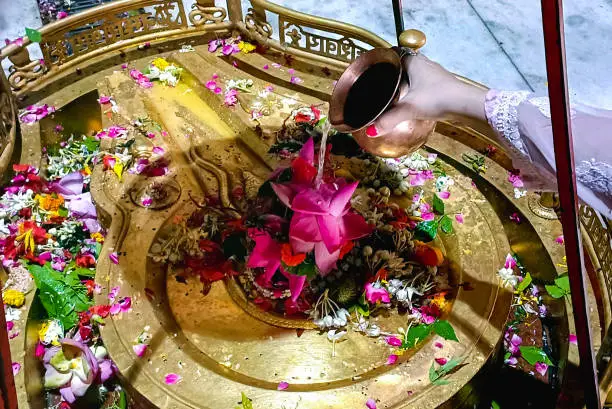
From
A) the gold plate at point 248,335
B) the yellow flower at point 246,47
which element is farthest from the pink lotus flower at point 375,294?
the yellow flower at point 246,47

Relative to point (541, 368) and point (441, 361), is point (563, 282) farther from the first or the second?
point (441, 361)

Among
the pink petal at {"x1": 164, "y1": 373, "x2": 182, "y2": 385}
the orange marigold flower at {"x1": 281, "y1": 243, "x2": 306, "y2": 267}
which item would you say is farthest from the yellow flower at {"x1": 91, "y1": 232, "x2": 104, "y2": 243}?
the orange marigold flower at {"x1": 281, "y1": 243, "x2": 306, "y2": 267}

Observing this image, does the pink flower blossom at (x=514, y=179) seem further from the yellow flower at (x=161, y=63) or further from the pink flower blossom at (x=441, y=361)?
the yellow flower at (x=161, y=63)

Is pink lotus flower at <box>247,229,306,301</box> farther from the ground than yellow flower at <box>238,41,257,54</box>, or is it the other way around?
yellow flower at <box>238,41,257,54</box>

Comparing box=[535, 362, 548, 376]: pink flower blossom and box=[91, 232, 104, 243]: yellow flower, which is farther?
box=[91, 232, 104, 243]: yellow flower

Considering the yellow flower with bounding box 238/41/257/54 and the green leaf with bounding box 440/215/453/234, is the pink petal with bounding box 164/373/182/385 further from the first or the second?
the yellow flower with bounding box 238/41/257/54

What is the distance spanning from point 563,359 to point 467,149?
29.1 inches

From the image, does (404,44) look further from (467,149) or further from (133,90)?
(133,90)

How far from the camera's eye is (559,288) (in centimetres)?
167

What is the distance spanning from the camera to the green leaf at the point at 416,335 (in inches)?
59.5

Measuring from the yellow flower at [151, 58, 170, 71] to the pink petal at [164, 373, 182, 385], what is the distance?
3.86 feet

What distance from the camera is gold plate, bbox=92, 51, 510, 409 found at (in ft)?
4.66

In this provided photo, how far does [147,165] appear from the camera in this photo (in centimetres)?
189

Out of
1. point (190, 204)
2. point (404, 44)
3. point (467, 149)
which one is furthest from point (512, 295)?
point (190, 204)
